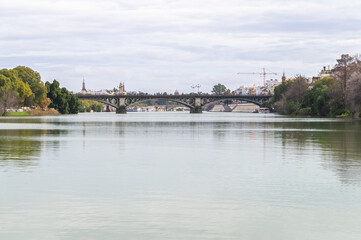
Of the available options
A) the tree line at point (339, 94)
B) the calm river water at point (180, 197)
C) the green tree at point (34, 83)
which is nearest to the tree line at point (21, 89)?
the green tree at point (34, 83)

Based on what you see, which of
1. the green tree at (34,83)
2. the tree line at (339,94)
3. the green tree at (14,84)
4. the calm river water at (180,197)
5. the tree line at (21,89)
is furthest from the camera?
the green tree at (34,83)

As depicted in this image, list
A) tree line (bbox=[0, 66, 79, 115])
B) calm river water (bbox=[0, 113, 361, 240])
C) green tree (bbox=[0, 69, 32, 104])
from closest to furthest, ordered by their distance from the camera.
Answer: calm river water (bbox=[0, 113, 361, 240])
tree line (bbox=[0, 66, 79, 115])
green tree (bbox=[0, 69, 32, 104])

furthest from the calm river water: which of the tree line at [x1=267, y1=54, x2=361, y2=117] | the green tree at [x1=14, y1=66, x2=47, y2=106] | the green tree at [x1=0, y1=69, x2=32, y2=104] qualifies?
the green tree at [x1=14, y1=66, x2=47, y2=106]

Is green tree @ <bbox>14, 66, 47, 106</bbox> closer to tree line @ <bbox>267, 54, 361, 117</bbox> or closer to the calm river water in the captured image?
tree line @ <bbox>267, 54, 361, 117</bbox>

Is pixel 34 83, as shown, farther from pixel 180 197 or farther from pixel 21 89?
pixel 180 197

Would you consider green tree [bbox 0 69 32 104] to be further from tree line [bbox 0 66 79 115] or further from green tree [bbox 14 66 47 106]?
green tree [bbox 14 66 47 106]

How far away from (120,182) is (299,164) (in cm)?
1037

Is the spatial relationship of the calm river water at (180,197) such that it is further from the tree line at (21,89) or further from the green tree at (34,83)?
the green tree at (34,83)

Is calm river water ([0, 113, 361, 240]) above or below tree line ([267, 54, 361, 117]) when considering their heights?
below

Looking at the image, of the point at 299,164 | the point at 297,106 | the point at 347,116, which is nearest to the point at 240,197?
the point at 299,164

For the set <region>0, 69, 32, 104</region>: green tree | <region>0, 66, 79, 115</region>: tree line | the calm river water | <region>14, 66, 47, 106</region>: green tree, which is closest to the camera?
the calm river water

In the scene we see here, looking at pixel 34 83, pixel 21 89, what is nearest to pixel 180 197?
pixel 21 89

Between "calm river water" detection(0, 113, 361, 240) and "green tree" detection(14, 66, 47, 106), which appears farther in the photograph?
"green tree" detection(14, 66, 47, 106)

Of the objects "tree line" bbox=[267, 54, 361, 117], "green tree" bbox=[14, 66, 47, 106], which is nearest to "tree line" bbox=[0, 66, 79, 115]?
"green tree" bbox=[14, 66, 47, 106]
